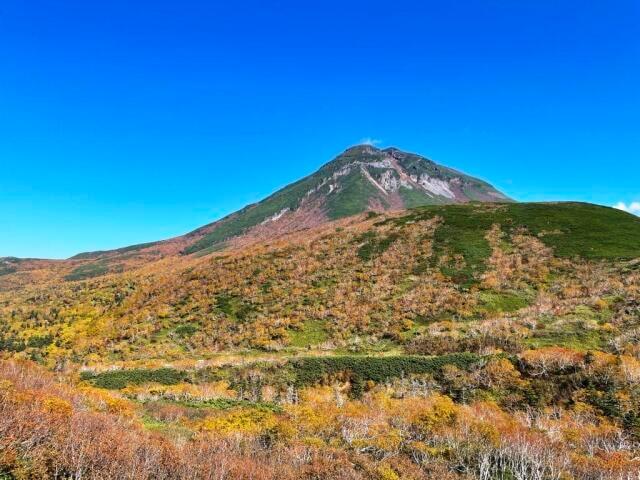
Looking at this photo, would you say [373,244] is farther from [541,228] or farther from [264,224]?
[264,224]

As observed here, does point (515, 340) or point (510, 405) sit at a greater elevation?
point (515, 340)

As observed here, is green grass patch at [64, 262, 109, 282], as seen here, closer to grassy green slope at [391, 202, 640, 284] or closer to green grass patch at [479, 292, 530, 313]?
grassy green slope at [391, 202, 640, 284]

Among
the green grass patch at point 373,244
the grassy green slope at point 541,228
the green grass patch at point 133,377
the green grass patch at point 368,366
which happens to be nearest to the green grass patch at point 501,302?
the grassy green slope at point 541,228

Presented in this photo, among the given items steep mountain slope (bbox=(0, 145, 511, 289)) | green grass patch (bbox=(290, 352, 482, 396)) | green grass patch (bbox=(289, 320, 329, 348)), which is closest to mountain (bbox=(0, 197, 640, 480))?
green grass patch (bbox=(290, 352, 482, 396))

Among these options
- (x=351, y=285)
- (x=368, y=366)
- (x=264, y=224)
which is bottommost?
(x=368, y=366)

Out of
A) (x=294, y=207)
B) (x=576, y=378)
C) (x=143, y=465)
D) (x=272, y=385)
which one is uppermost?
(x=294, y=207)

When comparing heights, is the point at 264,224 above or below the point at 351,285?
above

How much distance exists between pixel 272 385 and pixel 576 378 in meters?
16.6

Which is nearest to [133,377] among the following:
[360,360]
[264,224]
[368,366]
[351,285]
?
[360,360]

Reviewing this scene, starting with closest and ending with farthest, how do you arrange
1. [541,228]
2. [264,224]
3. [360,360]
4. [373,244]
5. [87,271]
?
[360,360], [541,228], [373,244], [87,271], [264,224]

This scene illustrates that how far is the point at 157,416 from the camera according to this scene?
1805cm

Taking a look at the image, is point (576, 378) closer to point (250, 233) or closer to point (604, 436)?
point (604, 436)

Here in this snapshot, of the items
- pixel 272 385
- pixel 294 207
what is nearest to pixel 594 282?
pixel 272 385

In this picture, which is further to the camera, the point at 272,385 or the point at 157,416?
the point at 272,385
